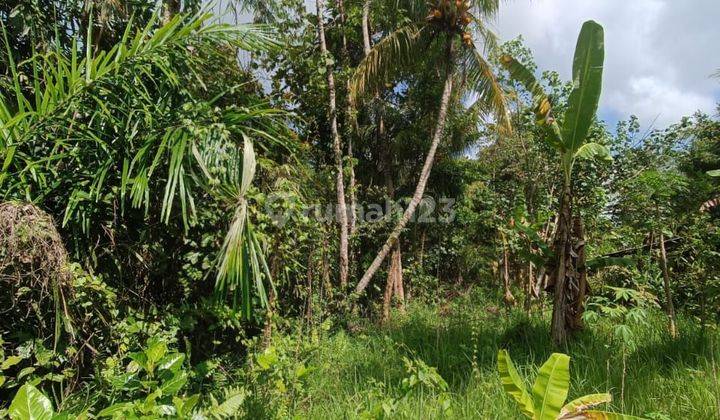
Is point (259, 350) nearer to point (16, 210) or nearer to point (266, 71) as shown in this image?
point (16, 210)

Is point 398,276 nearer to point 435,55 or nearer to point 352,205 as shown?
point 352,205

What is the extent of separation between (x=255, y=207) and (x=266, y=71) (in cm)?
341

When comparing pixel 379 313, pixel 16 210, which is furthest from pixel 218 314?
pixel 379 313

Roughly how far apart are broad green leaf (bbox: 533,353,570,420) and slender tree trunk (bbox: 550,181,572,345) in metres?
2.00

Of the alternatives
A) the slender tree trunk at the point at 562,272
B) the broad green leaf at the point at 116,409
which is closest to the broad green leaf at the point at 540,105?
the slender tree trunk at the point at 562,272

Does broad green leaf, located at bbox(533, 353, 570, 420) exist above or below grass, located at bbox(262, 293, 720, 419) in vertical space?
above

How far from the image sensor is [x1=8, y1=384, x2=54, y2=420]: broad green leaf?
1.35 meters

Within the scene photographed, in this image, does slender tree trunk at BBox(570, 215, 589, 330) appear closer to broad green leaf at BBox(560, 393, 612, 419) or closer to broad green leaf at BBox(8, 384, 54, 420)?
broad green leaf at BBox(560, 393, 612, 419)

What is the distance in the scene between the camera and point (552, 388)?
1.86 meters

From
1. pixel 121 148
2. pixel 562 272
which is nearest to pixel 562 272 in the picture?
pixel 562 272

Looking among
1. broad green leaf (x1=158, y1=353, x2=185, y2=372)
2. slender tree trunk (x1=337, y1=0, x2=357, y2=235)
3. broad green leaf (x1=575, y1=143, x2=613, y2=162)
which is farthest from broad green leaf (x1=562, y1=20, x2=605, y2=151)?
broad green leaf (x1=158, y1=353, x2=185, y2=372)

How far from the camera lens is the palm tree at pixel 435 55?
20.0 ft

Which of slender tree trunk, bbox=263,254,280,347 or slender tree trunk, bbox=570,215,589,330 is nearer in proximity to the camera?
slender tree trunk, bbox=263,254,280,347

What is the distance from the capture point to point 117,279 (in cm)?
289
